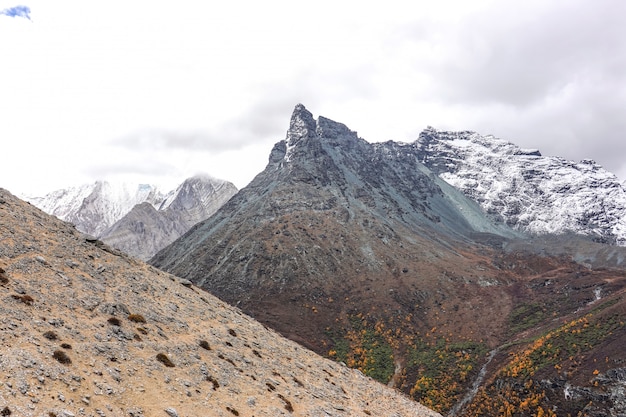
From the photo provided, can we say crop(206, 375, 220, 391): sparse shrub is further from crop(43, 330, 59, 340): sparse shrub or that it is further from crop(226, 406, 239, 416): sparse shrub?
crop(43, 330, 59, 340): sparse shrub

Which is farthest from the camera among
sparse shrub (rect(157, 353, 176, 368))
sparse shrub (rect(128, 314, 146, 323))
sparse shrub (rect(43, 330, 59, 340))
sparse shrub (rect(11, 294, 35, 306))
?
sparse shrub (rect(128, 314, 146, 323))

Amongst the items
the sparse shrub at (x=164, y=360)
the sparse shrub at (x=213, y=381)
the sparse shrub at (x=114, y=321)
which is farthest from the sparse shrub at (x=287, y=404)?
the sparse shrub at (x=114, y=321)

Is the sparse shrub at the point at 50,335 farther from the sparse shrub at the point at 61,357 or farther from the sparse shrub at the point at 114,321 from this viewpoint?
the sparse shrub at the point at 114,321

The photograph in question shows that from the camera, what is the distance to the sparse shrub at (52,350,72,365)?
101 feet

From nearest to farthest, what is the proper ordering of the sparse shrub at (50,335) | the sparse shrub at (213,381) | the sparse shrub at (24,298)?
the sparse shrub at (50,335), the sparse shrub at (24,298), the sparse shrub at (213,381)

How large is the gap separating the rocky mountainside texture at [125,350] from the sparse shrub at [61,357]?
0.09 metres

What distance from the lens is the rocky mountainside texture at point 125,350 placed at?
95.6ft

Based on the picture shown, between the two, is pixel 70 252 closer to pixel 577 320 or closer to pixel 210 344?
pixel 210 344

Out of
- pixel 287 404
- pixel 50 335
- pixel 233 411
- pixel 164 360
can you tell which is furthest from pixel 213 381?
pixel 50 335

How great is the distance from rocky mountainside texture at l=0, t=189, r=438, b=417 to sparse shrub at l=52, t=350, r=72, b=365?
90 millimetres

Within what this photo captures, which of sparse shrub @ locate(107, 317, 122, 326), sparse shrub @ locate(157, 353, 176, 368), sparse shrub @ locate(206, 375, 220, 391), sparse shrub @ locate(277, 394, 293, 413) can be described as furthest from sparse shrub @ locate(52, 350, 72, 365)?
sparse shrub @ locate(277, 394, 293, 413)

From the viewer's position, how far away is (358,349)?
643ft

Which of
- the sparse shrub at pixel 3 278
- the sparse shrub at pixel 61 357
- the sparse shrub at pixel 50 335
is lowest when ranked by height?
the sparse shrub at pixel 61 357

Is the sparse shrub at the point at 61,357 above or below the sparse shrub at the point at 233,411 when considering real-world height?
above
